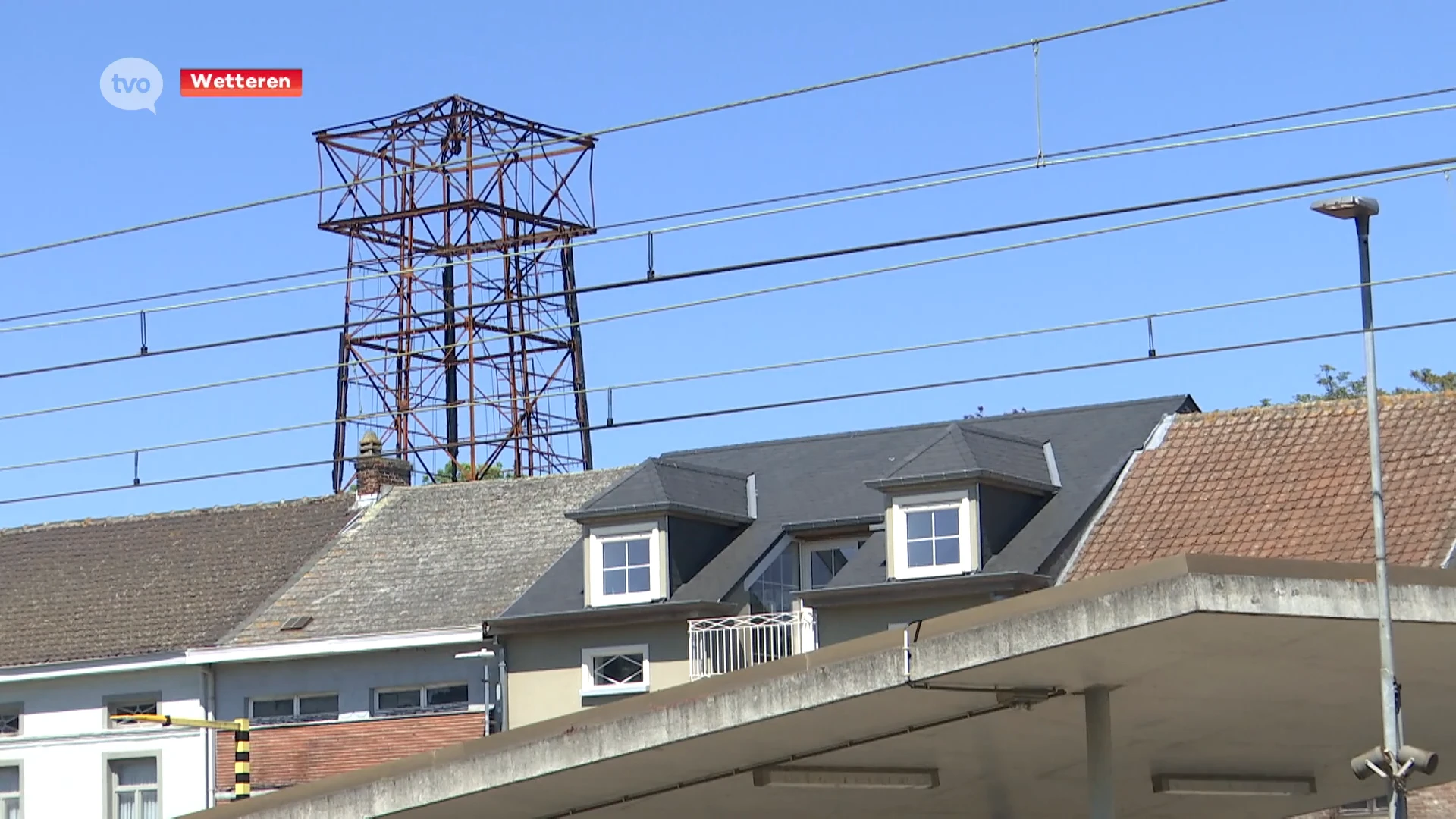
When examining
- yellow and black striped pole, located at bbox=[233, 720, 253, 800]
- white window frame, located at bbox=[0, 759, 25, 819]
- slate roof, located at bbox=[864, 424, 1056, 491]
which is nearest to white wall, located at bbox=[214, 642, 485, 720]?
white window frame, located at bbox=[0, 759, 25, 819]

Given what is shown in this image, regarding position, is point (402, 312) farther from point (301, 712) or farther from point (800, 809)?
point (800, 809)

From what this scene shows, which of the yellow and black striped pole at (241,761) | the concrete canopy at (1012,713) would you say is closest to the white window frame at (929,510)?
the yellow and black striped pole at (241,761)

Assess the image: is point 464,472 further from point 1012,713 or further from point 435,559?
point 1012,713

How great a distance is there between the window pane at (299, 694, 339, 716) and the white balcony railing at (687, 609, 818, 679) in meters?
7.32

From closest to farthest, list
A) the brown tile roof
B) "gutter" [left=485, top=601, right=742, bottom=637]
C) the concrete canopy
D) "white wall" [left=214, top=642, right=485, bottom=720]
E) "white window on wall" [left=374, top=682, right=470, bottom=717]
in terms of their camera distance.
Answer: the concrete canopy, the brown tile roof, "gutter" [left=485, top=601, right=742, bottom=637], "white window on wall" [left=374, top=682, right=470, bottom=717], "white wall" [left=214, top=642, right=485, bottom=720]

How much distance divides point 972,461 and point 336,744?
41.4 ft

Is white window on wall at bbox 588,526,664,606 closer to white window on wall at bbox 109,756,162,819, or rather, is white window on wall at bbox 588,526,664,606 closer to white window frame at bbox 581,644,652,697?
white window frame at bbox 581,644,652,697

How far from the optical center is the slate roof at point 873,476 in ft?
125

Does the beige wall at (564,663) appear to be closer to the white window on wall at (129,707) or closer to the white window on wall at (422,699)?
the white window on wall at (422,699)

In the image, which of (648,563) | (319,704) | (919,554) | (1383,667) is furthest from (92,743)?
(1383,667)

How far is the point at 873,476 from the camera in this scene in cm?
4128

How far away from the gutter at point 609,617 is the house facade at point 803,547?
0.03 meters

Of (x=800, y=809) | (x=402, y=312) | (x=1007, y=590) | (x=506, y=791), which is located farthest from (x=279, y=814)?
(x=402, y=312)

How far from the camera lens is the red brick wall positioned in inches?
1591
